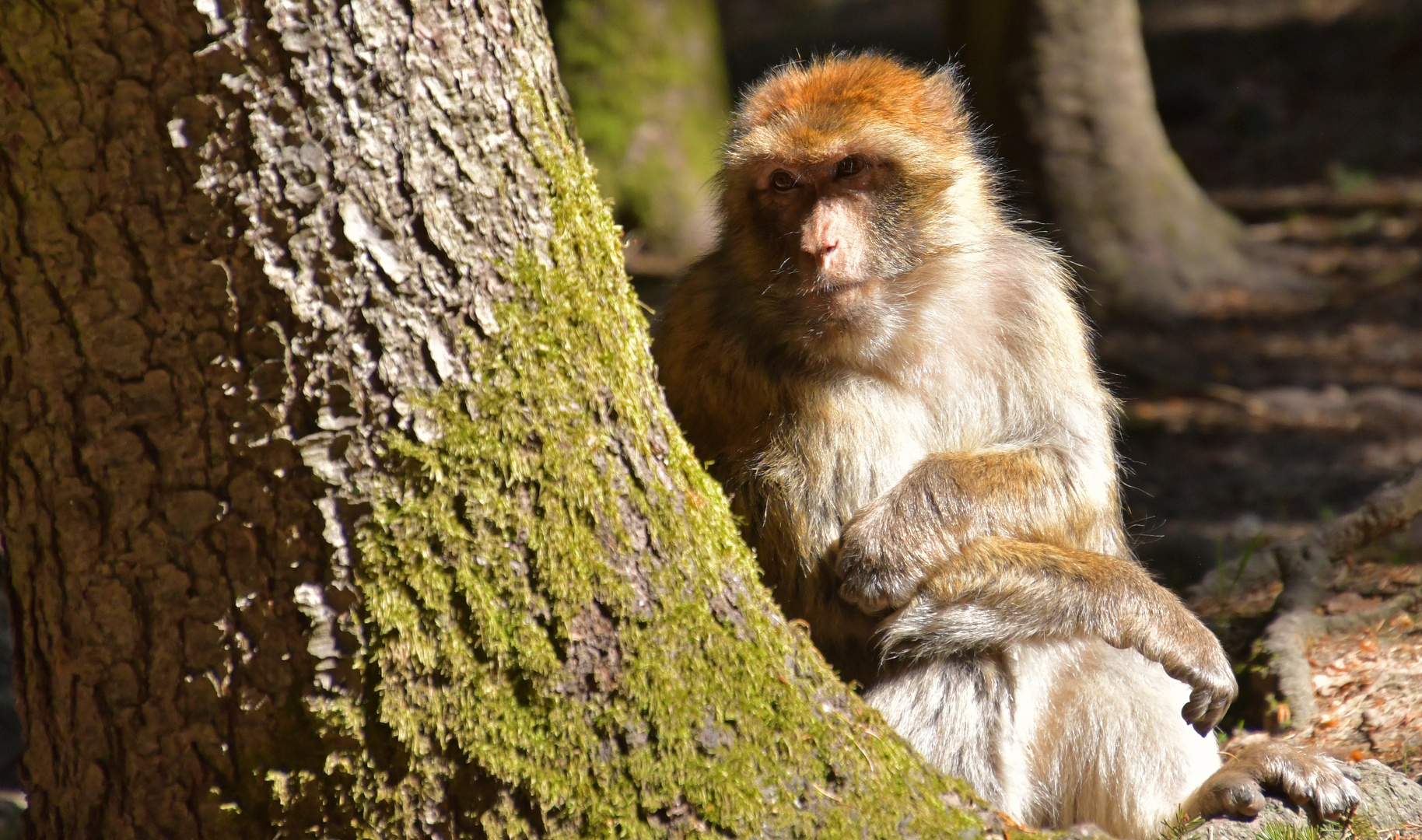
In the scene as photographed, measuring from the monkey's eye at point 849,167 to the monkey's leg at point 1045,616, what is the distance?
0.97 meters

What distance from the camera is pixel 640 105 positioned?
887cm

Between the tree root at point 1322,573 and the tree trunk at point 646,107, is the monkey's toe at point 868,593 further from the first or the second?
the tree trunk at point 646,107

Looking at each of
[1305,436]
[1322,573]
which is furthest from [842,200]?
[1305,436]

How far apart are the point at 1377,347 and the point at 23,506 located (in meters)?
7.47

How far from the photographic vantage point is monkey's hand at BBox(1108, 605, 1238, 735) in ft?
9.93

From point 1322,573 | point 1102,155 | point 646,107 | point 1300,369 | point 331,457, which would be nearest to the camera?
point 331,457

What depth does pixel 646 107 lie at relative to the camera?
888 centimetres

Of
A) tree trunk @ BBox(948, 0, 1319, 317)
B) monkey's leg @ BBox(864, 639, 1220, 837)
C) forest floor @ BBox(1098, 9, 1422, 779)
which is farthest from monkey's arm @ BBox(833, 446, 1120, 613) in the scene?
tree trunk @ BBox(948, 0, 1319, 317)

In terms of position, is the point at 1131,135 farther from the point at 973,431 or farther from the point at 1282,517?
the point at 973,431

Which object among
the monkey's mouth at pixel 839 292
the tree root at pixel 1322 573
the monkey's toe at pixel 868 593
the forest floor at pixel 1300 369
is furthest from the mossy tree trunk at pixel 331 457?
the forest floor at pixel 1300 369

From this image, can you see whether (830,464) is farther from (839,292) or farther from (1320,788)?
(1320,788)

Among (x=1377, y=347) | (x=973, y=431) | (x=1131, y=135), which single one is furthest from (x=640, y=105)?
(x=973, y=431)

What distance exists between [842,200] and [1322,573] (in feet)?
7.65

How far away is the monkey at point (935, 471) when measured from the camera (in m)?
3.04
